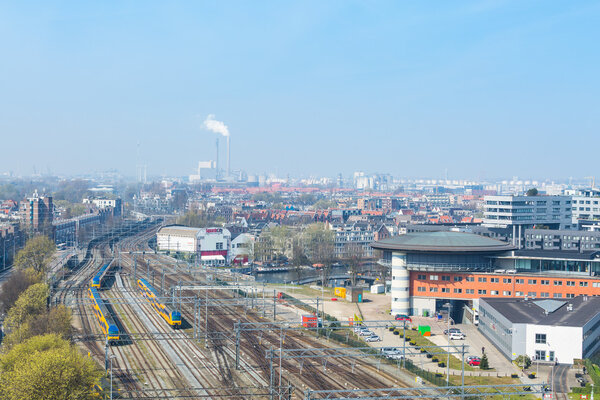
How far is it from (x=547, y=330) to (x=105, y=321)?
2205 centimetres

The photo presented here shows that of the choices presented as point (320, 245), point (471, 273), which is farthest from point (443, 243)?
point (320, 245)

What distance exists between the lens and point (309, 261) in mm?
77938

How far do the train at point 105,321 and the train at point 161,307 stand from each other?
3.23 meters

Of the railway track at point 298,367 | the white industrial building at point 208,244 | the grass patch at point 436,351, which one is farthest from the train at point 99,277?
the grass patch at point 436,351

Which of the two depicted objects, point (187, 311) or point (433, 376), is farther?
point (187, 311)

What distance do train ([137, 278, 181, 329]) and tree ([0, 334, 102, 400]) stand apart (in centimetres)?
1577

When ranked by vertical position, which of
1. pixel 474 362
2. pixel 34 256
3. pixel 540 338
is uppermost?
pixel 34 256

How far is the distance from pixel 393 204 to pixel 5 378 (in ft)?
459

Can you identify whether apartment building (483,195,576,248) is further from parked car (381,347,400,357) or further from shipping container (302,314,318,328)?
parked car (381,347,400,357)

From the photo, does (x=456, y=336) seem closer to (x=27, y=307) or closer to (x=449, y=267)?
(x=449, y=267)

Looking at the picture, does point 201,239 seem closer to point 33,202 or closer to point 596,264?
point 33,202

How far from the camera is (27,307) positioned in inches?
1361

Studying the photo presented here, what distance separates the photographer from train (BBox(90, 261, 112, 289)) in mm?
50656

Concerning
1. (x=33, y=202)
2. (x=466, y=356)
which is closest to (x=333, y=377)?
(x=466, y=356)
